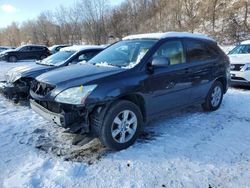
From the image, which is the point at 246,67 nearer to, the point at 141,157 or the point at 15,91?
the point at 141,157

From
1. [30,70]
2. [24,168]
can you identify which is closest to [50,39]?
[30,70]

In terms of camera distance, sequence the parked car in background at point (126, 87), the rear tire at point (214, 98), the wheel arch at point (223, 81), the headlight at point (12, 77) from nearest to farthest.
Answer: the parked car in background at point (126, 87) < the rear tire at point (214, 98) < the wheel arch at point (223, 81) < the headlight at point (12, 77)

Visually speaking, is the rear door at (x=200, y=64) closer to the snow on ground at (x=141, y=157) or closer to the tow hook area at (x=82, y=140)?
the snow on ground at (x=141, y=157)

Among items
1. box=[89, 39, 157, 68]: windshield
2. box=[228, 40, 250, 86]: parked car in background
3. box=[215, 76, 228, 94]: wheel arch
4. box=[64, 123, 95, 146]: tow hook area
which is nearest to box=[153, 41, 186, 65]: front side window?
box=[89, 39, 157, 68]: windshield

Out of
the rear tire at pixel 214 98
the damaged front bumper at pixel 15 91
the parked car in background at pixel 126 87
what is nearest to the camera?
the parked car in background at pixel 126 87

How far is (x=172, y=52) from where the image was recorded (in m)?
5.28

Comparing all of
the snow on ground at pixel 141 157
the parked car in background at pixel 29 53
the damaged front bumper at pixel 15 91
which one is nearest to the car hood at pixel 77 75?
the snow on ground at pixel 141 157

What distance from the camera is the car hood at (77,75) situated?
4230mm

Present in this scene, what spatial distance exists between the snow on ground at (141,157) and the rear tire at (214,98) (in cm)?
53

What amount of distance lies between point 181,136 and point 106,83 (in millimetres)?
1692

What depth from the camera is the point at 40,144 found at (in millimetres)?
4703

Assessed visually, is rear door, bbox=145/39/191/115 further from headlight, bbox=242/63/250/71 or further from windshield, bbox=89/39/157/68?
headlight, bbox=242/63/250/71

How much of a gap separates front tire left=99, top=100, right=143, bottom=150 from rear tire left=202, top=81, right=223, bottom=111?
7.50 ft

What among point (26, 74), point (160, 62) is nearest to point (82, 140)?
point (160, 62)
